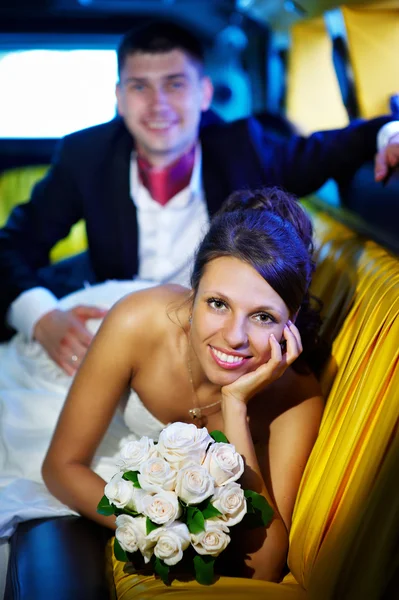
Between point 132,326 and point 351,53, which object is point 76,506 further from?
point 351,53

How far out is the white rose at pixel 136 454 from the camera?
1492 mm

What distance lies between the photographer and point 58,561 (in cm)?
160

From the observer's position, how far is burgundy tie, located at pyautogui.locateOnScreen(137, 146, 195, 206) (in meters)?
2.72

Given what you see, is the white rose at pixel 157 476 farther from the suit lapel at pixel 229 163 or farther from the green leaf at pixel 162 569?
the suit lapel at pixel 229 163

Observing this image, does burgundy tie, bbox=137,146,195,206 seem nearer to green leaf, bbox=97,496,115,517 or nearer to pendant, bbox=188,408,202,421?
pendant, bbox=188,408,202,421

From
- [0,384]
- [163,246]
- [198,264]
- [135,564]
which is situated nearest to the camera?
[135,564]

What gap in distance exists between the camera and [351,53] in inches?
100

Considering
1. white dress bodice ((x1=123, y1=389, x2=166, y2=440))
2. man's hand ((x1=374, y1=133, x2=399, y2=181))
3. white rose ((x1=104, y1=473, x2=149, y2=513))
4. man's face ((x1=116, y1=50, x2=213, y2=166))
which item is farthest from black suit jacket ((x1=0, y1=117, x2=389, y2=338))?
white rose ((x1=104, y1=473, x2=149, y2=513))

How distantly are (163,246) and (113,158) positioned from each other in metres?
0.35

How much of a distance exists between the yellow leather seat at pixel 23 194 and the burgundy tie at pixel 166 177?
1.06 metres

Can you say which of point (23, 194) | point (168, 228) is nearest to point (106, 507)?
point (168, 228)

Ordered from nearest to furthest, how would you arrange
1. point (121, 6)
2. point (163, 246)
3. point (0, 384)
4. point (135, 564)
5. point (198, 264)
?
point (135, 564), point (198, 264), point (0, 384), point (163, 246), point (121, 6)

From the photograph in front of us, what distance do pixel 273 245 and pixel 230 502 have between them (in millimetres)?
529

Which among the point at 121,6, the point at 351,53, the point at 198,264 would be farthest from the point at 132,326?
the point at 121,6
